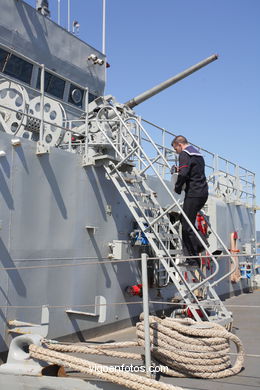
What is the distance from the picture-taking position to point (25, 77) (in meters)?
8.95

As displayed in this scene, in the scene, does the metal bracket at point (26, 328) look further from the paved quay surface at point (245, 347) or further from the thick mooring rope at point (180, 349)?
the thick mooring rope at point (180, 349)

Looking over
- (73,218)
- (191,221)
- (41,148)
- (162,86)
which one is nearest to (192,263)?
(191,221)

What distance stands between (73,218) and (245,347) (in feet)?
9.27

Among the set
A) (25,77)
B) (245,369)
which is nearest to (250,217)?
(25,77)

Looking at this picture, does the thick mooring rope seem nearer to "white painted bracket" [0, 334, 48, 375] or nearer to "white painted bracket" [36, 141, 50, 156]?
"white painted bracket" [0, 334, 48, 375]

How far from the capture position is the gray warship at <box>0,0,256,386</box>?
5.13 metres

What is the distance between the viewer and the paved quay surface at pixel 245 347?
3.54 meters

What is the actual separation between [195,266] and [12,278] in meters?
2.26

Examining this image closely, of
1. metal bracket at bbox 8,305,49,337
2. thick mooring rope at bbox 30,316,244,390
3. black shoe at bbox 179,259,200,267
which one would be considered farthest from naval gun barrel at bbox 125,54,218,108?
thick mooring rope at bbox 30,316,244,390

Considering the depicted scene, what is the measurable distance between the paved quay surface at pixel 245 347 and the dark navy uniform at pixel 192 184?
1541 mm

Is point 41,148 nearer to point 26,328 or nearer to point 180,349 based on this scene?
point 26,328

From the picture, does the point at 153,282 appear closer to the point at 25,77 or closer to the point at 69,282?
the point at 69,282

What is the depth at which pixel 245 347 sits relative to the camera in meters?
5.32

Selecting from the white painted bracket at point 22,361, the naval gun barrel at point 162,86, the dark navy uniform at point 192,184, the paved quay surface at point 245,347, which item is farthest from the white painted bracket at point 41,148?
the naval gun barrel at point 162,86
